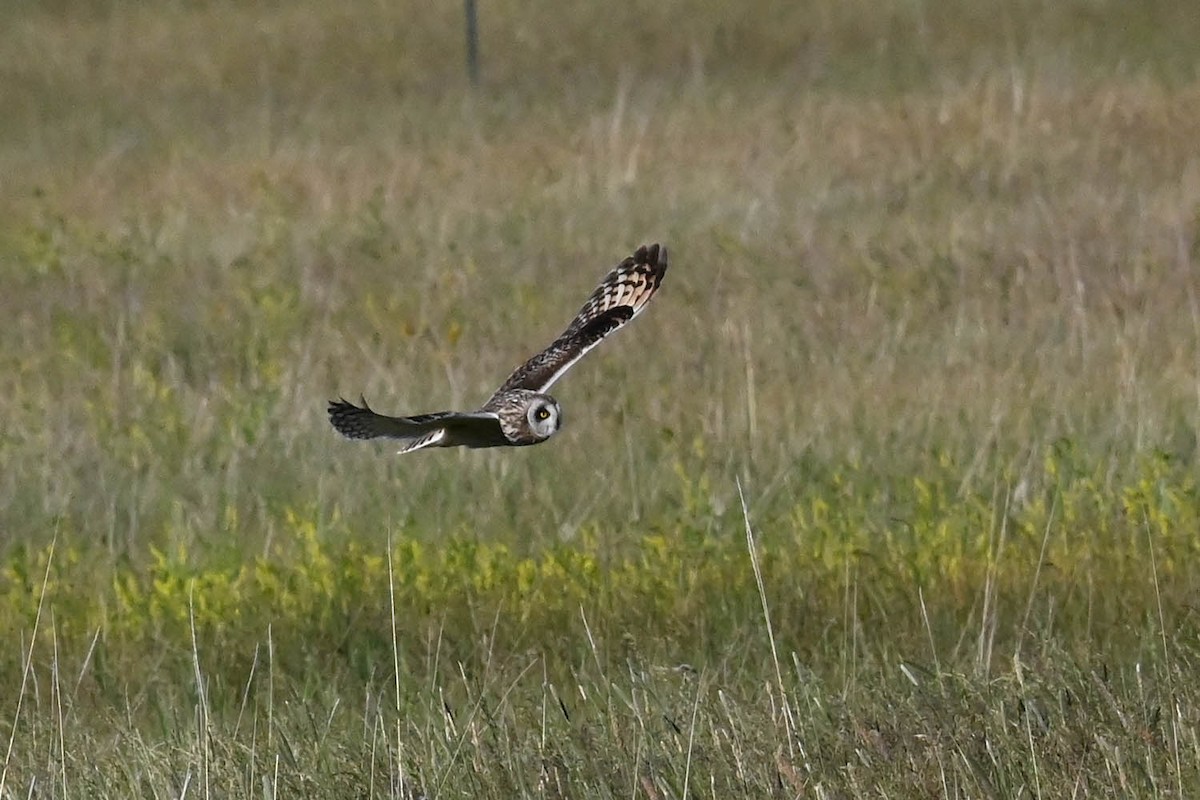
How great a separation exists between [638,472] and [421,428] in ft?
10.9

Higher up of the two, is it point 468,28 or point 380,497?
point 468,28

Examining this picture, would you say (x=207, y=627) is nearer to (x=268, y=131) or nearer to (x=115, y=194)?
(x=115, y=194)

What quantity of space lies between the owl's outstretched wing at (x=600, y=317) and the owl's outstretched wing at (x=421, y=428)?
16 centimetres

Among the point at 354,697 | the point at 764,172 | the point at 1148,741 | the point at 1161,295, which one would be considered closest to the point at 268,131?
the point at 764,172

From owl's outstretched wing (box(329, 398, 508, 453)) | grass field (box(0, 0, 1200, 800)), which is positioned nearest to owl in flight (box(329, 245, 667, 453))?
owl's outstretched wing (box(329, 398, 508, 453))

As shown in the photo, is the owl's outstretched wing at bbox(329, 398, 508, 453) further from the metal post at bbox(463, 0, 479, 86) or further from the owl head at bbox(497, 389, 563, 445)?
the metal post at bbox(463, 0, 479, 86)

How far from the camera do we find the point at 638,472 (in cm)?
693

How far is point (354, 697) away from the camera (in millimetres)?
5273

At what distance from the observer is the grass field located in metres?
4.11

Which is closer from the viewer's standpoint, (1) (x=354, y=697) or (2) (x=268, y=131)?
(1) (x=354, y=697)

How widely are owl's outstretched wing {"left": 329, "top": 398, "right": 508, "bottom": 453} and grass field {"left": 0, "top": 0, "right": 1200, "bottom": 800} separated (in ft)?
1.57

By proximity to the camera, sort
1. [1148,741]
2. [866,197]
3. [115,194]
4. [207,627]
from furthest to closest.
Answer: [115,194] → [866,197] → [207,627] → [1148,741]

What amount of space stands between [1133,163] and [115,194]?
20.9 ft

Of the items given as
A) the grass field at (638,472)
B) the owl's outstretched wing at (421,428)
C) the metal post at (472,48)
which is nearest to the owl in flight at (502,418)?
the owl's outstretched wing at (421,428)
